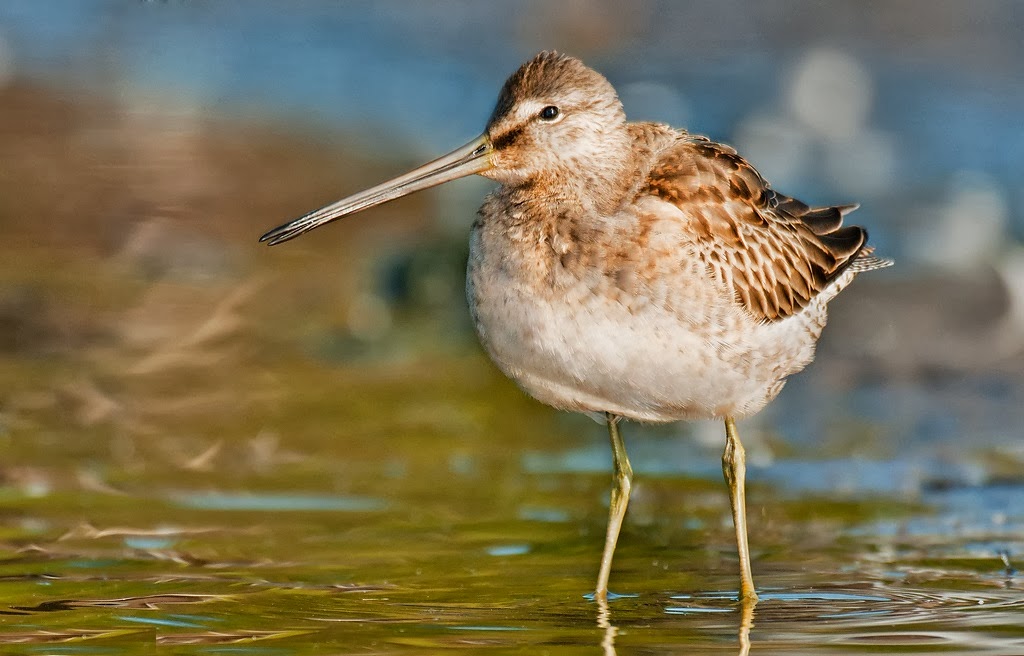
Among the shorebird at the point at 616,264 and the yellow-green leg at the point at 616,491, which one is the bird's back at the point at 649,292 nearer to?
the shorebird at the point at 616,264

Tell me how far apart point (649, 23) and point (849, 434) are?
25.9 ft

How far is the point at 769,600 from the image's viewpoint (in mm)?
5480

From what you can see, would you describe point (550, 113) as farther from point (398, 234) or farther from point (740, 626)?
point (398, 234)


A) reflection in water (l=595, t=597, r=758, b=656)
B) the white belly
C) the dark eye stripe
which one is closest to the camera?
reflection in water (l=595, t=597, r=758, b=656)

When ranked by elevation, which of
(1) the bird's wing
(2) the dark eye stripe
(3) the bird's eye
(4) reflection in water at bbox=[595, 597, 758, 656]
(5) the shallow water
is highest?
(3) the bird's eye

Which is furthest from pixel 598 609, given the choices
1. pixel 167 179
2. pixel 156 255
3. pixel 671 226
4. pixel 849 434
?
pixel 167 179

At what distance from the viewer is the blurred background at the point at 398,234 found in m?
7.50

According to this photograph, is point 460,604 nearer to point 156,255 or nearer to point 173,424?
point 173,424

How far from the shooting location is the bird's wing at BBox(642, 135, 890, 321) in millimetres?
5637

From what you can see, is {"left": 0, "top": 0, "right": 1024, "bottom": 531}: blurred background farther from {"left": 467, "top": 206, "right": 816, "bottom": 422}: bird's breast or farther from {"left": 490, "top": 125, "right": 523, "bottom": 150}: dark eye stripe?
{"left": 490, "top": 125, "right": 523, "bottom": 150}: dark eye stripe

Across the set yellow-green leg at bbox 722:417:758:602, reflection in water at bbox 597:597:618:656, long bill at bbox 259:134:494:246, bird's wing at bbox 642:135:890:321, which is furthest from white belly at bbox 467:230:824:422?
reflection in water at bbox 597:597:618:656

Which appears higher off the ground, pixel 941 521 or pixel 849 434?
pixel 849 434

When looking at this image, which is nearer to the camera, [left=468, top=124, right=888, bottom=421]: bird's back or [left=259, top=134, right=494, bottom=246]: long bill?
[left=468, top=124, right=888, bottom=421]: bird's back

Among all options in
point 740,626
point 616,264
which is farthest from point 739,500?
point 616,264
